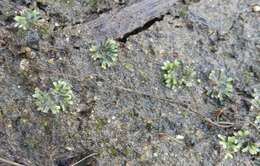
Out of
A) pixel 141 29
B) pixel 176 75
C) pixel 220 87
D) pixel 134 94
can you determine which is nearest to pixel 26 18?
pixel 141 29

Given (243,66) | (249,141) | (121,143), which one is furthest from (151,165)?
(243,66)

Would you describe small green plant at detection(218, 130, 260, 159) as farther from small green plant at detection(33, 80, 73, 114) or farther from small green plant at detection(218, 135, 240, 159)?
small green plant at detection(33, 80, 73, 114)

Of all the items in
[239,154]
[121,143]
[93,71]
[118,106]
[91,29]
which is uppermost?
[91,29]

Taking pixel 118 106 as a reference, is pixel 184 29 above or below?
above

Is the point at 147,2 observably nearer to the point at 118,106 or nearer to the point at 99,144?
the point at 118,106

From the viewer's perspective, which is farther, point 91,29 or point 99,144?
point 91,29
